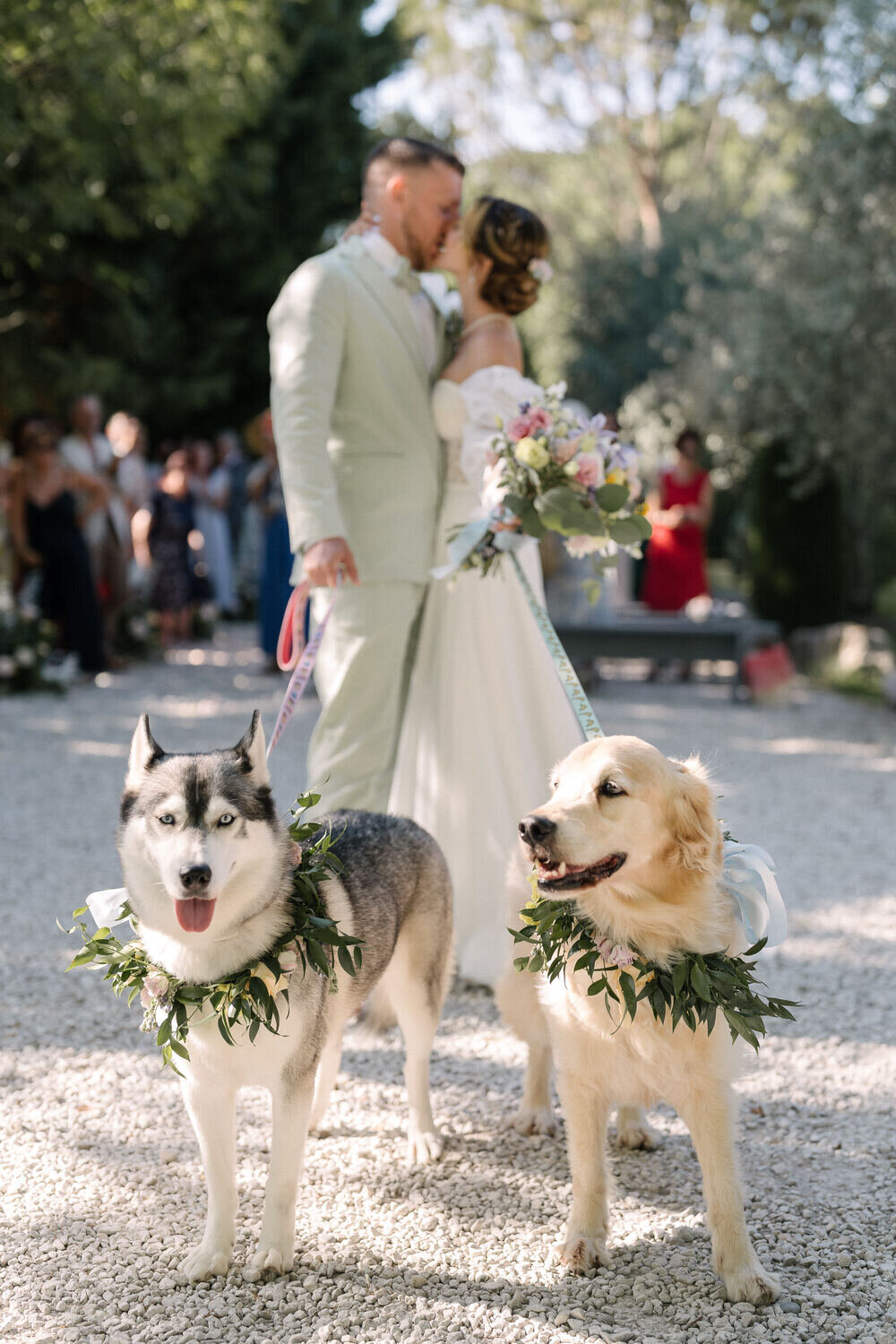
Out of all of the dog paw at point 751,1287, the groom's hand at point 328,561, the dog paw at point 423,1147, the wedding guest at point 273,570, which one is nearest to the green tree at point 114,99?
the wedding guest at point 273,570

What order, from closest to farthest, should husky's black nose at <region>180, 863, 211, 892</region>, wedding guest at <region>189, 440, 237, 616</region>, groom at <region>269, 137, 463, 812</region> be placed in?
husky's black nose at <region>180, 863, 211, 892</region>, groom at <region>269, 137, 463, 812</region>, wedding guest at <region>189, 440, 237, 616</region>

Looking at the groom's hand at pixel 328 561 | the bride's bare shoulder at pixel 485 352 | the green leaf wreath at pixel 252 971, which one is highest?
the bride's bare shoulder at pixel 485 352

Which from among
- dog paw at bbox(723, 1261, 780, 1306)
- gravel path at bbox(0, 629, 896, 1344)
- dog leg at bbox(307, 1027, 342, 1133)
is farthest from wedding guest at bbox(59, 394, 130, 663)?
dog paw at bbox(723, 1261, 780, 1306)

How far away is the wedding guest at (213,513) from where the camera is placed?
1525 centimetres

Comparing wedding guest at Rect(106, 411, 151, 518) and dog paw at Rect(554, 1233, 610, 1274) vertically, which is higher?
wedding guest at Rect(106, 411, 151, 518)

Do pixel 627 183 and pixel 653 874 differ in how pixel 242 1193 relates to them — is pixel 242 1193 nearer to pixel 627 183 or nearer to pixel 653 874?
pixel 653 874

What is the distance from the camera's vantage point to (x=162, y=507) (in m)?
14.2

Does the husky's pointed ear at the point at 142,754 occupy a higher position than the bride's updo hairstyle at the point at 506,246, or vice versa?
the bride's updo hairstyle at the point at 506,246

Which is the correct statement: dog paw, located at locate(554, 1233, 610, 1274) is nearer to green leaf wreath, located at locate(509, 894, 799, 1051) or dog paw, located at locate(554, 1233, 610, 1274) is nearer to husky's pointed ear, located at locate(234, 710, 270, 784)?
green leaf wreath, located at locate(509, 894, 799, 1051)

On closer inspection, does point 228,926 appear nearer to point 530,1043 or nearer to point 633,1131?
point 530,1043

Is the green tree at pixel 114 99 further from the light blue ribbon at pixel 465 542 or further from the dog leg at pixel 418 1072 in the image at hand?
the dog leg at pixel 418 1072

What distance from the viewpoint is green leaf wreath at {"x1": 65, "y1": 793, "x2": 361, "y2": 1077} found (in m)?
2.49

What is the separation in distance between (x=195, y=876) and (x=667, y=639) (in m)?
9.17

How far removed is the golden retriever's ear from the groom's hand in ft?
5.01
